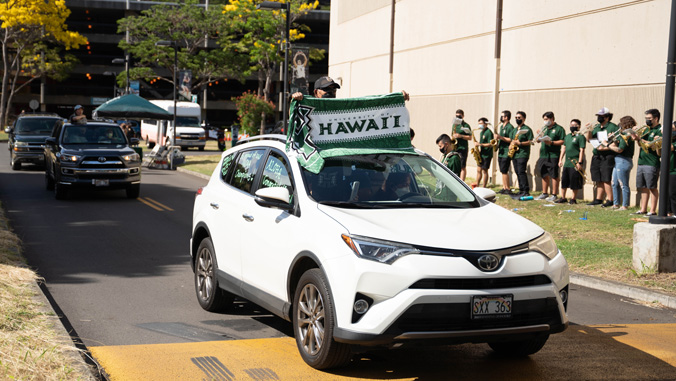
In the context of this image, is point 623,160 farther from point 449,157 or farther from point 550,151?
point 449,157

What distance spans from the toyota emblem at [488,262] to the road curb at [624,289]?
4317 millimetres

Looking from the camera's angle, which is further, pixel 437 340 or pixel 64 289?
pixel 64 289

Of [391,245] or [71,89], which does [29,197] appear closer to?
[391,245]

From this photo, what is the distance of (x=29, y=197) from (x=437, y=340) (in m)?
16.4

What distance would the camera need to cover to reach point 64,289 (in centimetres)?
918

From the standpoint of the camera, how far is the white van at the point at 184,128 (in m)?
47.5

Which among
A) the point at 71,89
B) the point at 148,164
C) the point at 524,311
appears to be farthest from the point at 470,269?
the point at 71,89

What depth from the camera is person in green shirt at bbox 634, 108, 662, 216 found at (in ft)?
49.5

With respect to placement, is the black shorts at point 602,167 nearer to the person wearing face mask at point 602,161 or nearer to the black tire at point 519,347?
the person wearing face mask at point 602,161

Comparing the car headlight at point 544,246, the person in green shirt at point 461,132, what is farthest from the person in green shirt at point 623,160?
the car headlight at point 544,246

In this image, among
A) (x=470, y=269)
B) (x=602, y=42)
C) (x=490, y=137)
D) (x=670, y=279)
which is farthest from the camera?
(x=490, y=137)

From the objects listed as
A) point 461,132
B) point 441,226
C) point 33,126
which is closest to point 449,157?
point 441,226

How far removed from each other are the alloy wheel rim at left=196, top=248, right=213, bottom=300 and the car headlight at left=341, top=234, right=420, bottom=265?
9.19ft

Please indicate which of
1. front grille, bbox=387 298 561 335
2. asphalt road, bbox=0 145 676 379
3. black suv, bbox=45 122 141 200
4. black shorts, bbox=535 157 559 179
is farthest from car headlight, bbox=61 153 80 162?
front grille, bbox=387 298 561 335
